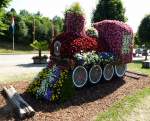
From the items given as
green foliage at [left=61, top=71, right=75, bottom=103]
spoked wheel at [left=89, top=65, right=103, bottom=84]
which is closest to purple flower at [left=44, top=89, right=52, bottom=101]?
green foliage at [left=61, top=71, right=75, bottom=103]

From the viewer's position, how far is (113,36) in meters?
15.9

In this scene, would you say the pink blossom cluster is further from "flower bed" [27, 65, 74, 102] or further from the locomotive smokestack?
"flower bed" [27, 65, 74, 102]

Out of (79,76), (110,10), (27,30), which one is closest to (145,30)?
(110,10)

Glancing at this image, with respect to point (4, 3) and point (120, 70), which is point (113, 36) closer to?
point (120, 70)

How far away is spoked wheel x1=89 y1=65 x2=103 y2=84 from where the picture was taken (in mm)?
15119

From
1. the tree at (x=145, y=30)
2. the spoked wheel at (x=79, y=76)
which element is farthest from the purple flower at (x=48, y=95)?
the tree at (x=145, y=30)

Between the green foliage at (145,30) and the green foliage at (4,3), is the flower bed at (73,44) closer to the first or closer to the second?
the green foliage at (4,3)

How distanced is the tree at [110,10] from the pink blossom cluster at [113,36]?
69.0 feet

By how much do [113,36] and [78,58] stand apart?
2779 millimetres

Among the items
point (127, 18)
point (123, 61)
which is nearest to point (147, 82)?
point (123, 61)

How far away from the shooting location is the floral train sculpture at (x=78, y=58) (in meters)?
13.4

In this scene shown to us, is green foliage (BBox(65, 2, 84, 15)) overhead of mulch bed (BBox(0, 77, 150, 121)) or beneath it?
overhead

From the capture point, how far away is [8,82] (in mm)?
17047

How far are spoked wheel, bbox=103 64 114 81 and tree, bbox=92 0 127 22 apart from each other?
21.4 meters
